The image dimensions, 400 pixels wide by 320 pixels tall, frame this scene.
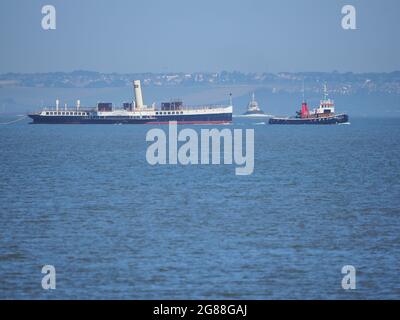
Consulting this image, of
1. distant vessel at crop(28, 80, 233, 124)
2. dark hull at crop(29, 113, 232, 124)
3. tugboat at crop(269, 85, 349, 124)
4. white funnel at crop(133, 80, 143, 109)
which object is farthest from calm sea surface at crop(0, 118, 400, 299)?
white funnel at crop(133, 80, 143, 109)

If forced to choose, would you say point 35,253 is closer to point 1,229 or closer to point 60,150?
point 1,229

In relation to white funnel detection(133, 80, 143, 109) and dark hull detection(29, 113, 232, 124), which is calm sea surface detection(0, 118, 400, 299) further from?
white funnel detection(133, 80, 143, 109)

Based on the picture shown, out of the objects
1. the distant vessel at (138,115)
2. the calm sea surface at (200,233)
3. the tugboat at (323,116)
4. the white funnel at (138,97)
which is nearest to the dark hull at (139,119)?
the distant vessel at (138,115)

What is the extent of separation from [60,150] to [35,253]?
183 feet

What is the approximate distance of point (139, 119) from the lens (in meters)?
168

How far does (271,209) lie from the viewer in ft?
124

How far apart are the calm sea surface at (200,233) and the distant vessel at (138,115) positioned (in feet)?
348

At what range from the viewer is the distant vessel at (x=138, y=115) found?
534 feet

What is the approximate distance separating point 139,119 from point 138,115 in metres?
0.71

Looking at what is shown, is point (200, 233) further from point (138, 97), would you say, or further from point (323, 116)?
point (138, 97)

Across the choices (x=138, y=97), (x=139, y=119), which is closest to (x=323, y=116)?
(x=139, y=119)

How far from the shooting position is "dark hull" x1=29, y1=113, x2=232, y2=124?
162 meters
